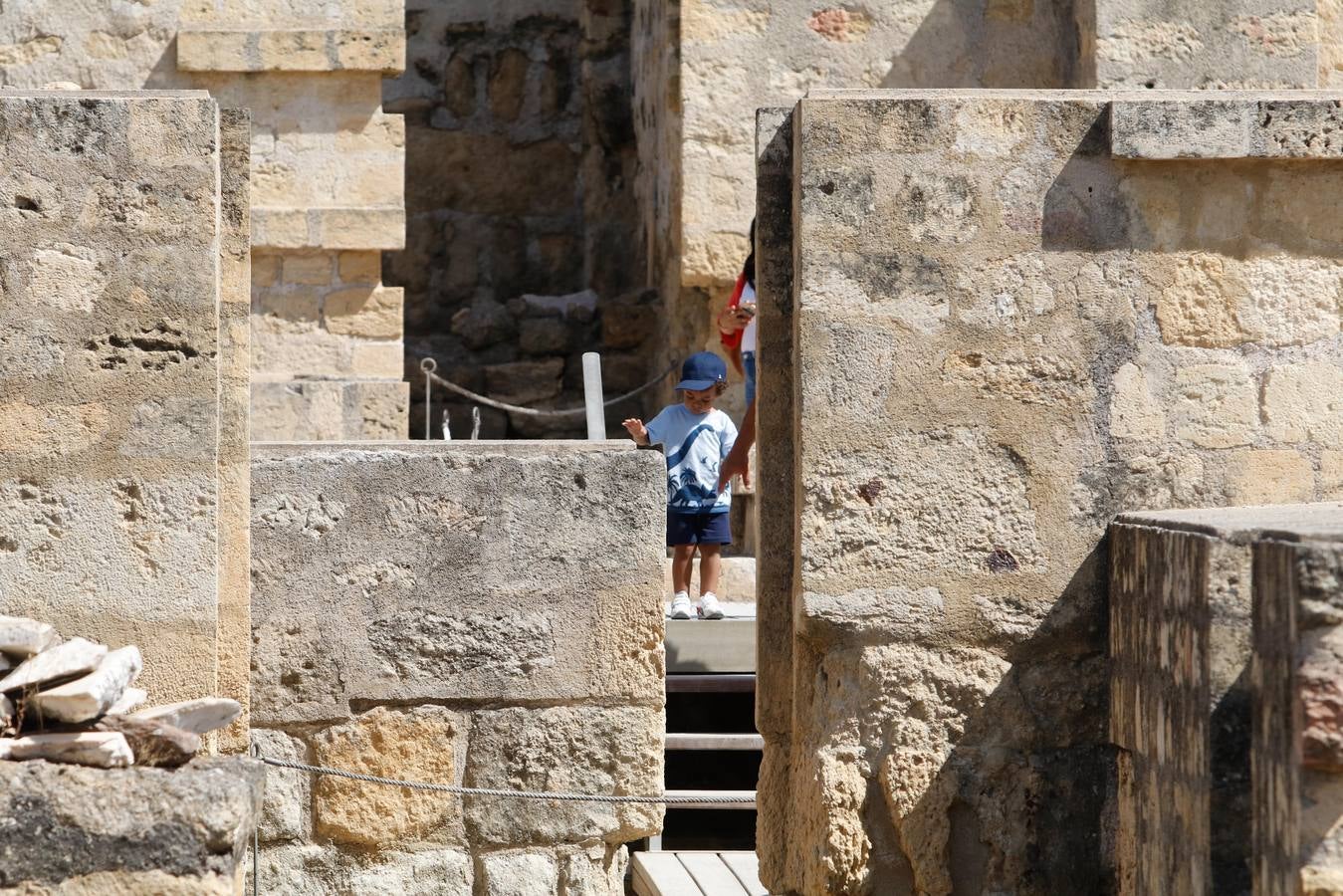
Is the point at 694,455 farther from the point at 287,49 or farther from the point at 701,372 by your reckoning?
the point at 287,49

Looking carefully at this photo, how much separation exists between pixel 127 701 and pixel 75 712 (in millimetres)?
249

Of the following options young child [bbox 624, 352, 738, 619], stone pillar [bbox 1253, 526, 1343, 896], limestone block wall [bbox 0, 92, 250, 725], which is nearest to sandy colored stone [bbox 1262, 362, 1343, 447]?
stone pillar [bbox 1253, 526, 1343, 896]

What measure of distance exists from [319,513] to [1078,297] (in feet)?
5.93

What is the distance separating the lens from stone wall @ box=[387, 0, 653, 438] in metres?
9.56

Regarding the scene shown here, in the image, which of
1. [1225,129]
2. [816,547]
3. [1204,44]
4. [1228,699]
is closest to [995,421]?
[816,547]

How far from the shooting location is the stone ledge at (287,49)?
707 cm

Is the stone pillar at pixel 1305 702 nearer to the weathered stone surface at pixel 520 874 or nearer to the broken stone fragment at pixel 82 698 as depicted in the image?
the broken stone fragment at pixel 82 698

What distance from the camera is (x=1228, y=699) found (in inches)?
108

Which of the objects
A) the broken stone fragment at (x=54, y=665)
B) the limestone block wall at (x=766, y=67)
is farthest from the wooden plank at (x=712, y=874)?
the limestone block wall at (x=766, y=67)

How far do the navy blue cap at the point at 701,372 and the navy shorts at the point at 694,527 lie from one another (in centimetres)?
46

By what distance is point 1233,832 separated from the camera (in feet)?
9.04

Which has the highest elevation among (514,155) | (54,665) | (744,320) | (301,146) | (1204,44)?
(1204,44)

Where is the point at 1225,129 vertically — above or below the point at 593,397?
above

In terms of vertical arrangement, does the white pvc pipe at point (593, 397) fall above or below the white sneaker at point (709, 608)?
above
